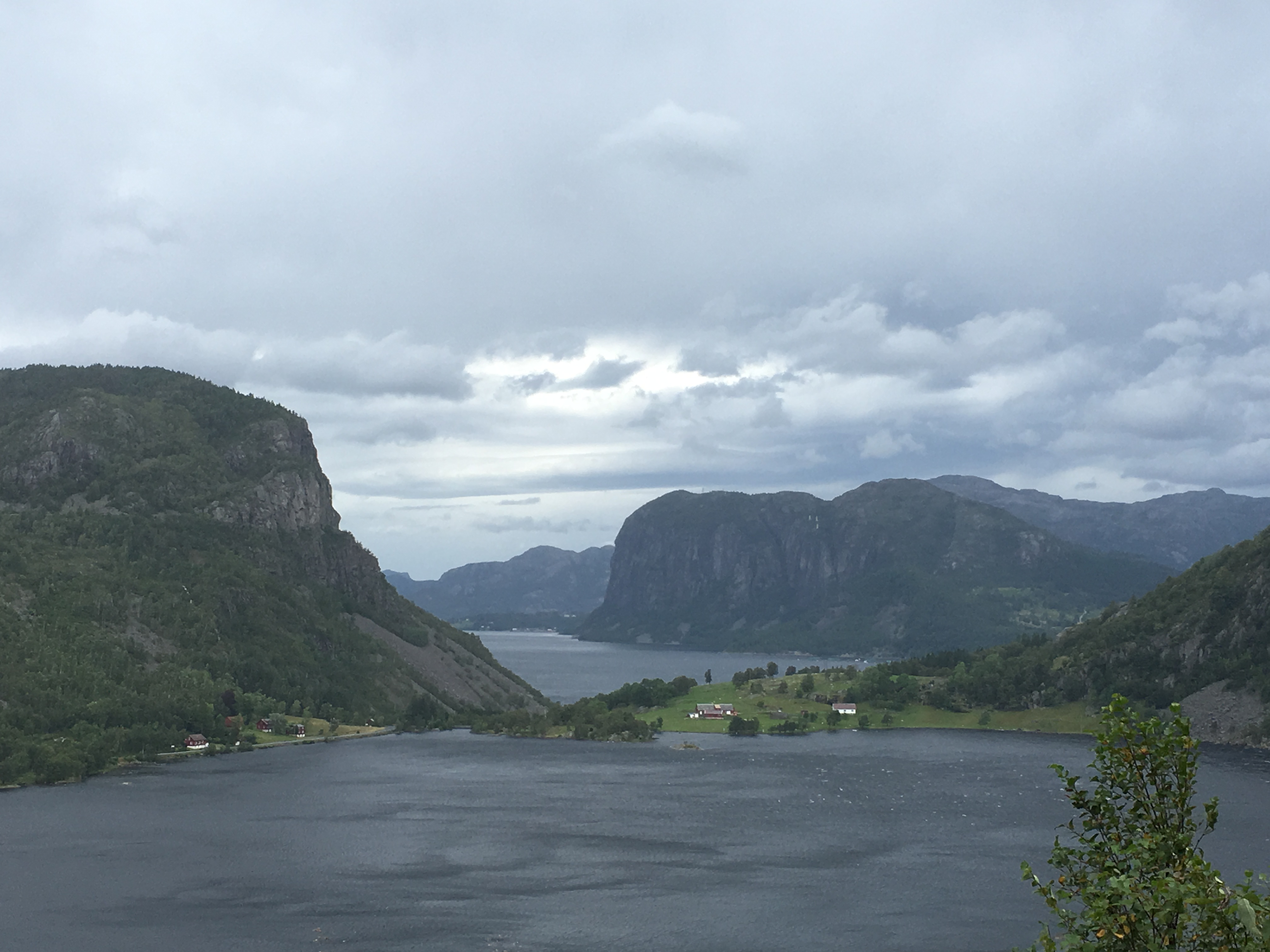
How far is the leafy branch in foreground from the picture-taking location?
27906 millimetres

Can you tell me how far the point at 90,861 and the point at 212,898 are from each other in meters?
29.1

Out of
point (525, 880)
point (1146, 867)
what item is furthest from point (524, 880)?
point (1146, 867)

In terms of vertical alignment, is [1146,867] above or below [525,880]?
above

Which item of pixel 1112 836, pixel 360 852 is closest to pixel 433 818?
pixel 360 852

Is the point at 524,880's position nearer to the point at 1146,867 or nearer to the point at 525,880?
the point at 525,880

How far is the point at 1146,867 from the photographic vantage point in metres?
30.4

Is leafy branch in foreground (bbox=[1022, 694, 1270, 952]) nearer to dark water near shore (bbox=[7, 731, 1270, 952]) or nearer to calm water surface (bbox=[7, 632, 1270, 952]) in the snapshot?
dark water near shore (bbox=[7, 731, 1270, 952])

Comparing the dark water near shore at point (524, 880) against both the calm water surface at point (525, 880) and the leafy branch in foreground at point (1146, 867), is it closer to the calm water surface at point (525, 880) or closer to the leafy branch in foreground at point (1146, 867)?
the calm water surface at point (525, 880)

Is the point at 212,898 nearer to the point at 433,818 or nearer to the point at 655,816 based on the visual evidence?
the point at 433,818

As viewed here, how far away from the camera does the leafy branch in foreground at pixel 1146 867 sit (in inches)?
1099

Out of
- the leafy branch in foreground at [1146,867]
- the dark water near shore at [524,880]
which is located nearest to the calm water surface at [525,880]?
the dark water near shore at [524,880]

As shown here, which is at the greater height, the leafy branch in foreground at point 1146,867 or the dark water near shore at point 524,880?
the leafy branch in foreground at point 1146,867

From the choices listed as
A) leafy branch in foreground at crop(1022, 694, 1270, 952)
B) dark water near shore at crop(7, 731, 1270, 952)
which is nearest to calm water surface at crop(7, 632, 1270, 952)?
dark water near shore at crop(7, 731, 1270, 952)

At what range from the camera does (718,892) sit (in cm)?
14438
